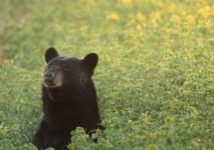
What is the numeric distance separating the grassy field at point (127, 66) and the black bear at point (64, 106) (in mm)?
308

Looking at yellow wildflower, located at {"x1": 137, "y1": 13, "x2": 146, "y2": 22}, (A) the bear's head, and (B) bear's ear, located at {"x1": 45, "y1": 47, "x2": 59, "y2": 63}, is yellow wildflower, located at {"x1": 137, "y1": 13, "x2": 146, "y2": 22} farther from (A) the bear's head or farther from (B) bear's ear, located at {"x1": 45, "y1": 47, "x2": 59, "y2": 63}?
(A) the bear's head

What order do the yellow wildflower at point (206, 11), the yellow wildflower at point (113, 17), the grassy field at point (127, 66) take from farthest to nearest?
the yellow wildflower at point (113, 17)
the yellow wildflower at point (206, 11)
the grassy field at point (127, 66)

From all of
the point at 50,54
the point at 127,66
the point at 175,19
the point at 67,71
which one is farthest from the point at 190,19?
the point at 67,71

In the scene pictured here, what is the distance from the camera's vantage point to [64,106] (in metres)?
8.93

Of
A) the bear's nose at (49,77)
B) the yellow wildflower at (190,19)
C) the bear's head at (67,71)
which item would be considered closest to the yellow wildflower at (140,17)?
the yellow wildflower at (190,19)

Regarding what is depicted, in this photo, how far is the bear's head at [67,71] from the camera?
879 cm

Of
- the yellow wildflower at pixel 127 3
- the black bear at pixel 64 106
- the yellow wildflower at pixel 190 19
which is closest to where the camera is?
the black bear at pixel 64 106

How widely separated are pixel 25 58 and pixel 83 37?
1.40 m

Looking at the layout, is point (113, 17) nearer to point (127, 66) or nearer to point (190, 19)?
point (190, 19)

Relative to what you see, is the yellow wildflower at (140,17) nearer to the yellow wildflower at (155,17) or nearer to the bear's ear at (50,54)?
the yellow wildflower at (155,17)

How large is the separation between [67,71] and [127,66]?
3.33 meters

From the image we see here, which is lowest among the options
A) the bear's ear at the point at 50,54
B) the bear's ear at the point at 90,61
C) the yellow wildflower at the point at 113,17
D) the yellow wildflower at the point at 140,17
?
the bear's ear at the point at 90,61

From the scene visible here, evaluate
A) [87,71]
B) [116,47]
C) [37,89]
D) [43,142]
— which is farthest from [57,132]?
[116,47]

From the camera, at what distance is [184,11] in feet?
53.8
